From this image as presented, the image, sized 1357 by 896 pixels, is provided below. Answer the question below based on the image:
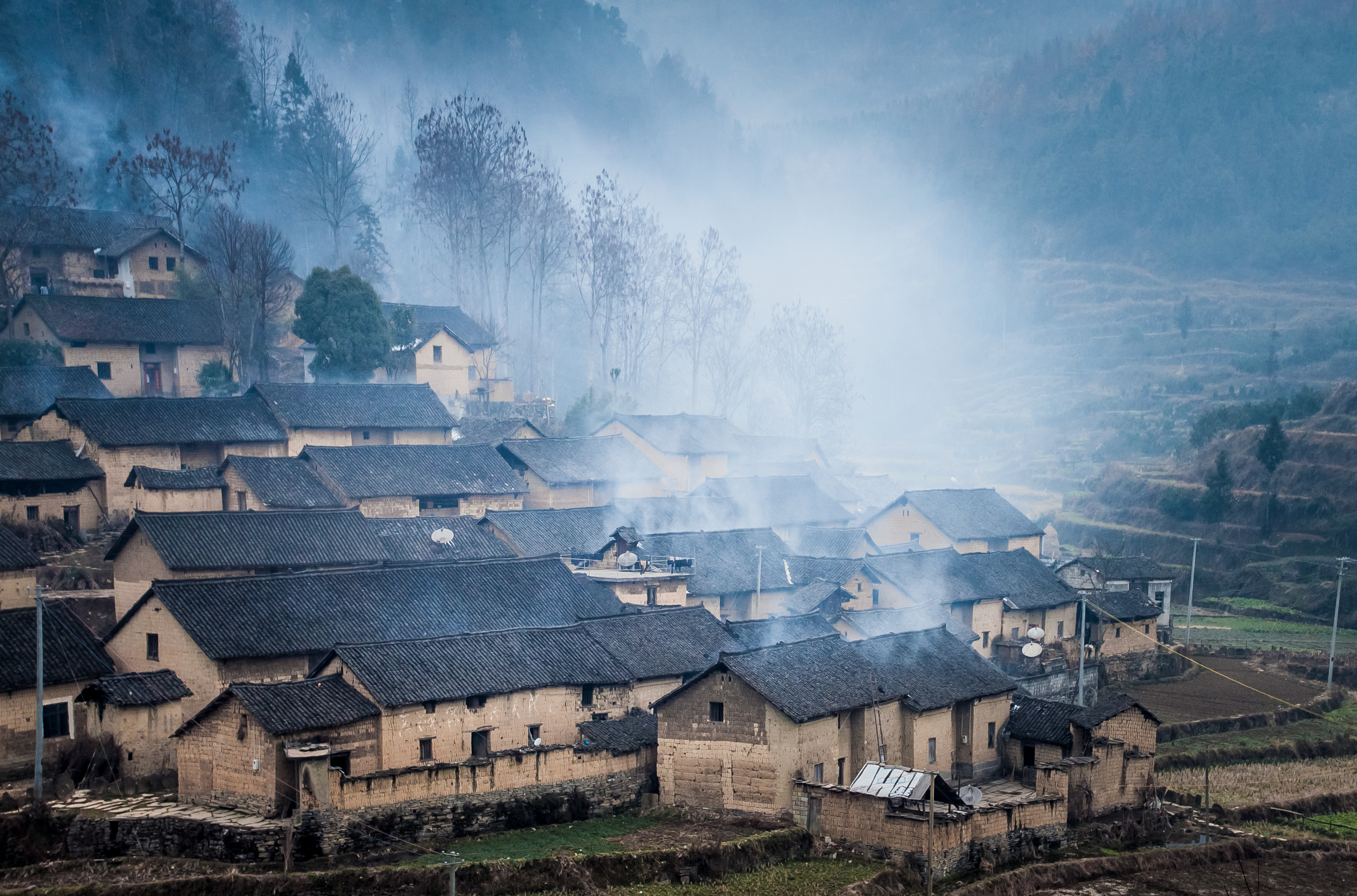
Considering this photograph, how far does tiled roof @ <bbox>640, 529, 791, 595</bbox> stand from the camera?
37.6 m

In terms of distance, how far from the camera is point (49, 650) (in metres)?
25.7

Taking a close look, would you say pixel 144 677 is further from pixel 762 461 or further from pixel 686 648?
pixel 762 461

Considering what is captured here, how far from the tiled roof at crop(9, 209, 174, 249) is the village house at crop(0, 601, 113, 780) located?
2422 centimetres

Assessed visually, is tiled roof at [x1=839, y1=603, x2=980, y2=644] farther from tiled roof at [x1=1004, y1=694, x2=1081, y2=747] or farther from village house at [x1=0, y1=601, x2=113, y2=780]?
village house at [x1=0, y1=601, x2=113, y2=780]

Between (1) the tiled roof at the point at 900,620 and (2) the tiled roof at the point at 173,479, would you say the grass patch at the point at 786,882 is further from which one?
(2) the tiled roof at the point at 173,479

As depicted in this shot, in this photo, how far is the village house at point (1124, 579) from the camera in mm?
44250

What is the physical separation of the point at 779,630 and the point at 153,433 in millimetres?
19376

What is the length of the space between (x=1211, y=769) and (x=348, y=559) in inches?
896

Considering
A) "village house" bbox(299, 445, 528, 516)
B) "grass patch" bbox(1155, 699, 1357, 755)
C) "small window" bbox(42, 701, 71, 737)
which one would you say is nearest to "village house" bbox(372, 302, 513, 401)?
"village house" bbox(299, 445, 528, 516)

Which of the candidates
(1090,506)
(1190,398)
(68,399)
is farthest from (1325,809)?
(1190,398)

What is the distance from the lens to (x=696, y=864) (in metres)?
21.7

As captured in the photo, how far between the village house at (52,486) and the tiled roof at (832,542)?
22346 mm

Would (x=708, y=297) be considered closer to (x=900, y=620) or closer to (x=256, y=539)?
(x=900, y=620)

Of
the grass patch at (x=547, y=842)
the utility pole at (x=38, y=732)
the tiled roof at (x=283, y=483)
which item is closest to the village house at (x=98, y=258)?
the tiled roof at (x=283, y=483)
